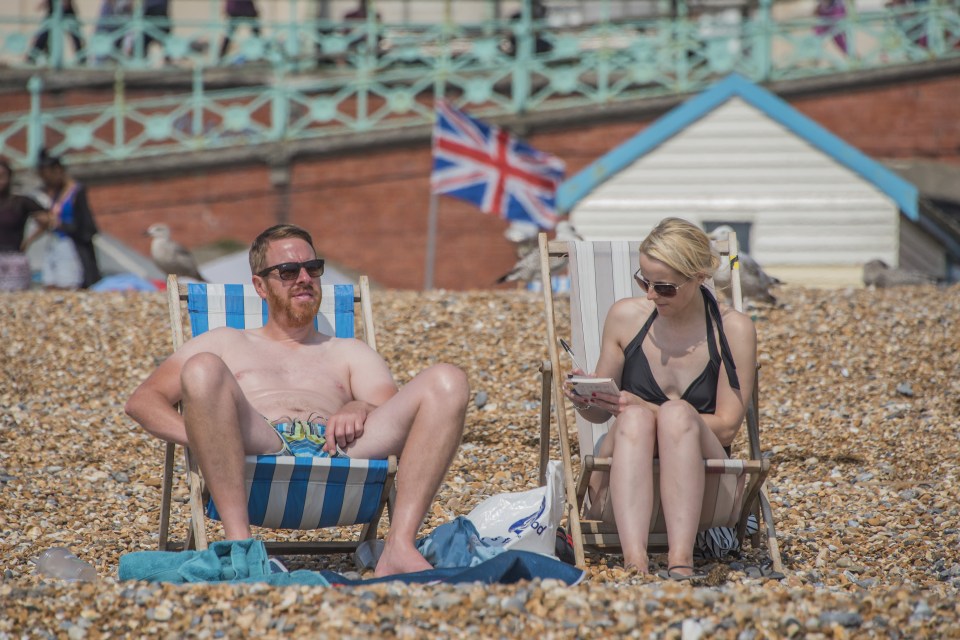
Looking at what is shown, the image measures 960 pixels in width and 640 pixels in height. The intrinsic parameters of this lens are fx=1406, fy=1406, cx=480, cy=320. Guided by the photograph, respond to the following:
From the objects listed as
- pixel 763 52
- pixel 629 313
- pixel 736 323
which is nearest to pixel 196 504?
pixel 629 313

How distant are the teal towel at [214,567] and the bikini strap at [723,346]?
1.63 metres

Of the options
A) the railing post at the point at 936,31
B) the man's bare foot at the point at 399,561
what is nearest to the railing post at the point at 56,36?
the railing post at the point at 936,31

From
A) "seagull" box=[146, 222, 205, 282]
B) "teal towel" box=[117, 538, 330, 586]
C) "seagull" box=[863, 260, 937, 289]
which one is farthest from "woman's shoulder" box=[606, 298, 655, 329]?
"seagull" box=[146, 222, 205, 282]

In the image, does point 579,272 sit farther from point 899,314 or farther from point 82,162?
point 82,162

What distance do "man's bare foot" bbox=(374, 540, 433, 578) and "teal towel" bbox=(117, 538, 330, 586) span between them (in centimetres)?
34

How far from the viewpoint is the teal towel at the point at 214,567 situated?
4059 mm

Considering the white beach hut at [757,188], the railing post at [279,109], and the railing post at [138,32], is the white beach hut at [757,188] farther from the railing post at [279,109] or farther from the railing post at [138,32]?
the railing post at [138,32]

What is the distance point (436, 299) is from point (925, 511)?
381 cm

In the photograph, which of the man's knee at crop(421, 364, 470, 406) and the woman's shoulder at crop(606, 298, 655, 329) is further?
the woman's shoulder at crop(606, 298, 655, 329)

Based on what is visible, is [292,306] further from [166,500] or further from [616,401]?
[616,401]

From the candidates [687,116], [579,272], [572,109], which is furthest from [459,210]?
Answer: [579,272]

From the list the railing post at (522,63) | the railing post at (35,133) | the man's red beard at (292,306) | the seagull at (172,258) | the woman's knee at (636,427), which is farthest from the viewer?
the railing post at (522,63)

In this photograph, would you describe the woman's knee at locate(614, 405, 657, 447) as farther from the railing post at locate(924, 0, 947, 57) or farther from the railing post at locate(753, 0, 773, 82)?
Answer: the railing post at locate(924, 0, 947, 57)

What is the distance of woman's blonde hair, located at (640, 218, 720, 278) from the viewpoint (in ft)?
15.6
